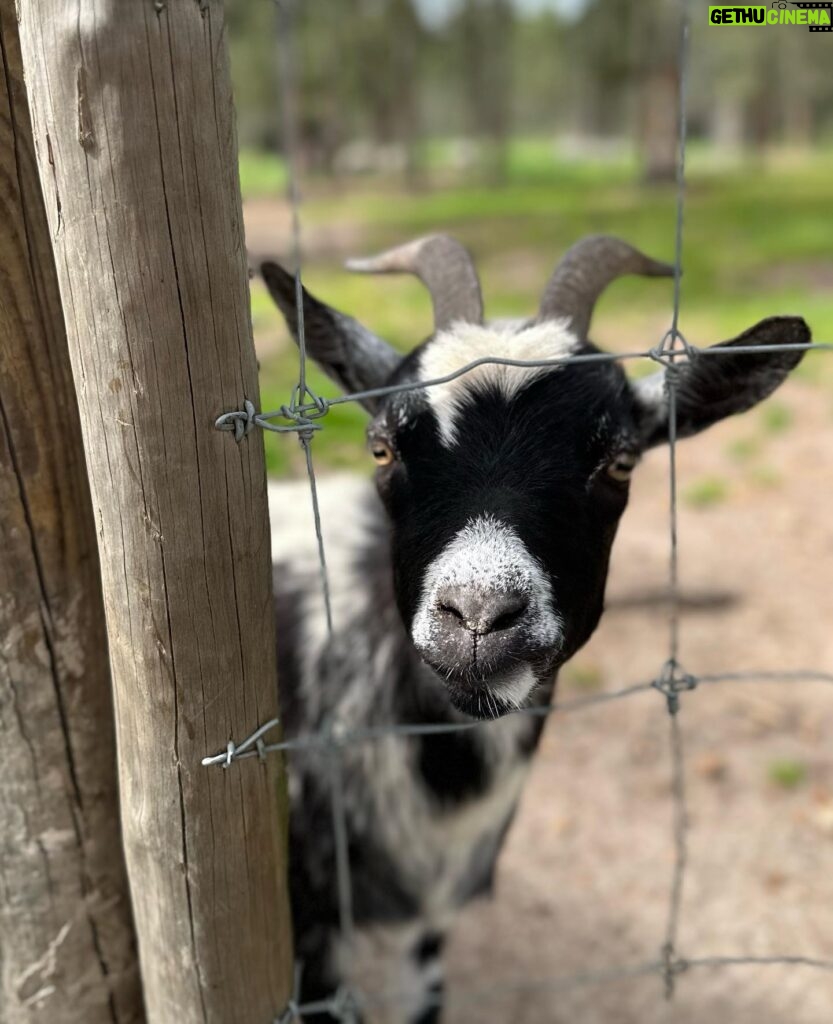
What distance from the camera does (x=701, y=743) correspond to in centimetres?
471

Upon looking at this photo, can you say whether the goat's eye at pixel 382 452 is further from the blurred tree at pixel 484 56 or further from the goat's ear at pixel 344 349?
the blurred tree at pixel 484 56

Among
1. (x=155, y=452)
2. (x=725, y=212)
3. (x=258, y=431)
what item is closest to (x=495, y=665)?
(x=258, y=431)

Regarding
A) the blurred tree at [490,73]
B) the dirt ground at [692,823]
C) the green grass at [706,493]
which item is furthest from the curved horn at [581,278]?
the blurred tree at [490,73]

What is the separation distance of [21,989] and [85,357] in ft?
4.70

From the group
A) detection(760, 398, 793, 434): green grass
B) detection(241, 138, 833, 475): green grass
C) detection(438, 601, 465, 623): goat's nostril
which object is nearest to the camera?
detection(438, 601, 465, 623): goat's nostril

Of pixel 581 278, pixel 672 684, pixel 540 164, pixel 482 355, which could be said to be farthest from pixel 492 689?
pixel 540 164

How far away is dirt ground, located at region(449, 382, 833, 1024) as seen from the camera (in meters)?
3.59

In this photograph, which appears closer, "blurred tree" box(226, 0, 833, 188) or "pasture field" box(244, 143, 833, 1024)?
"pasture field" box(244, 143, 833, 1024)

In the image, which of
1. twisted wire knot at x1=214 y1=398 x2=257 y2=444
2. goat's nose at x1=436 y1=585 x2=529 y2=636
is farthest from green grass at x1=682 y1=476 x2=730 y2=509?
twisted wire knot at x1=214 y1=398 x2=257 y2=444

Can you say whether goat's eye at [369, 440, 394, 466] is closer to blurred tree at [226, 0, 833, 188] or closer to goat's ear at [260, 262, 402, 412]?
goat's ear at [260, 262, 402, 412]

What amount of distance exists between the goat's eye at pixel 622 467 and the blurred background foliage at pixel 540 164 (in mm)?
4089

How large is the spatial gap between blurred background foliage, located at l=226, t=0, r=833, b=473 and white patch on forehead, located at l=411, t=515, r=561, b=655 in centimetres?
434

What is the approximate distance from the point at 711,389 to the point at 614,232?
1444 cm

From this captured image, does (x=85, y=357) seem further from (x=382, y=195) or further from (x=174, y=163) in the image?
(x=382, y=195)
